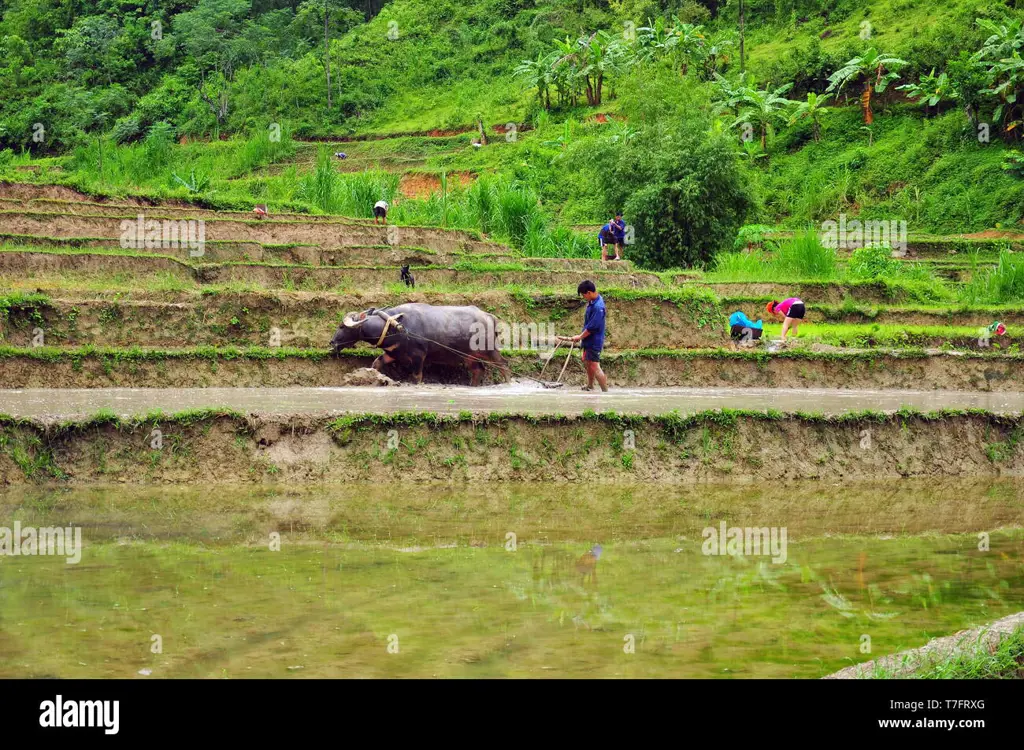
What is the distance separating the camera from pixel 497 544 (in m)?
8.37

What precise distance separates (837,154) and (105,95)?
104ft

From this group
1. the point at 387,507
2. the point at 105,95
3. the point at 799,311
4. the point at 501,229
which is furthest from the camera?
the point at 105,95

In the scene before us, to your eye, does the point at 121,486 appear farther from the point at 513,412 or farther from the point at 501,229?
the point at 501,229

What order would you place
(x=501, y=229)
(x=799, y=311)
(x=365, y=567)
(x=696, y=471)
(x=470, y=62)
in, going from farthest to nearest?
(x=470, y=62) → (x=501, y=229) → (x=799, y=311) → (x=696, y=471) → (x=365, y=567)

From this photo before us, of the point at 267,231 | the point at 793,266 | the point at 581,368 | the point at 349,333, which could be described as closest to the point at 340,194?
the point at 267,231

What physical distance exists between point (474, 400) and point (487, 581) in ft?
20.7

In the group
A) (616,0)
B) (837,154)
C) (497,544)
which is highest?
(616,0)

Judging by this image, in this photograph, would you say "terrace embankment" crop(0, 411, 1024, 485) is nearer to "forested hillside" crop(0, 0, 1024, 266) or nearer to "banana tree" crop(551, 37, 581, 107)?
"forested hillside" crop(0, 0, 1024, 266)

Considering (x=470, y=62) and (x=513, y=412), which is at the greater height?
(x=470, y=62)
